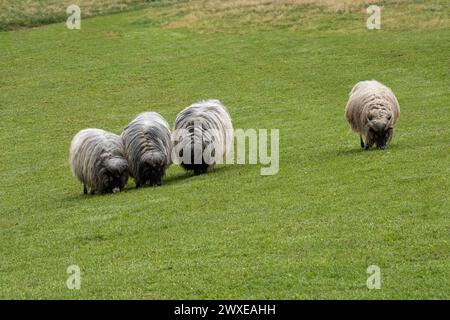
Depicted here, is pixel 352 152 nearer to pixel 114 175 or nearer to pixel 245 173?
pixel 245 173

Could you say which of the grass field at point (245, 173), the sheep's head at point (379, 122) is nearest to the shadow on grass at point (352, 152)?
the grass field at point (245, 173)

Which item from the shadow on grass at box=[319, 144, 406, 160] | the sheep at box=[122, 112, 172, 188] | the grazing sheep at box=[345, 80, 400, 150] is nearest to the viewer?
the sheep at box=[122, 112, 172, 188]

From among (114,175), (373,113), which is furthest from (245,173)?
(373,113)

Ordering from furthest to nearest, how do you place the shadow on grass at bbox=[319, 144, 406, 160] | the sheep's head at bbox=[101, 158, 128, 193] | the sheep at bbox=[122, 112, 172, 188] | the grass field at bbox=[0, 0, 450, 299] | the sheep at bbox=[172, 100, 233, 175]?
1. the shadow on grass at bbox=[319, 144, 406, 160]
2. the sheep at bbox=[172, 100, 233, 175]
3. the sheep at bbox=[122, 112, 172, 188]
4. the sheep's head at bbox=[101, 158, 128, 193]
5. the grass field at bbox=[0, 0, 450, 299]

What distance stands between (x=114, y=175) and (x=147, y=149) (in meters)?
0.97

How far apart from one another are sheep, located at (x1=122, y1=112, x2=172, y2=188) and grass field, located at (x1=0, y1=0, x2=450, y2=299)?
0.46 metres

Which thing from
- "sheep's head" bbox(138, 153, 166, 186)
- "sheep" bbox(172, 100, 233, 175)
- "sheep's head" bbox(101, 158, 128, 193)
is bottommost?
"sheep's head" bbox(101, 158, 128, 193)

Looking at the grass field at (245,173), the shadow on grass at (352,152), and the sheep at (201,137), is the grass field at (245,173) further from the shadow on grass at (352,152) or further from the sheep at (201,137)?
the sheep at (201,137)

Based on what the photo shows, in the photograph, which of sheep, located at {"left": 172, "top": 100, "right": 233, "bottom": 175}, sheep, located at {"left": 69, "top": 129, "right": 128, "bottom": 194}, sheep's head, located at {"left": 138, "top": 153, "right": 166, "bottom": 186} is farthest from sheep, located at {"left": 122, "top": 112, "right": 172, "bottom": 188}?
sheep, located at {"left": 172, "top": 100, "right": 233, "bottom": 175}

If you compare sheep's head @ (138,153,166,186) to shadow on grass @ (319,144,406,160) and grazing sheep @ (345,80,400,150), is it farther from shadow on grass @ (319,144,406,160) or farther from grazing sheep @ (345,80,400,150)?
grazing sheep @ (345,80,400,150)

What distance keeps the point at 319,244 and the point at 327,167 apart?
7.74m

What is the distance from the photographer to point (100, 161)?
69.3ft

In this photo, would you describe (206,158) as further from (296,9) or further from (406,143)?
(296,9)

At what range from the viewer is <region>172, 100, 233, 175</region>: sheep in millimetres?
22312
